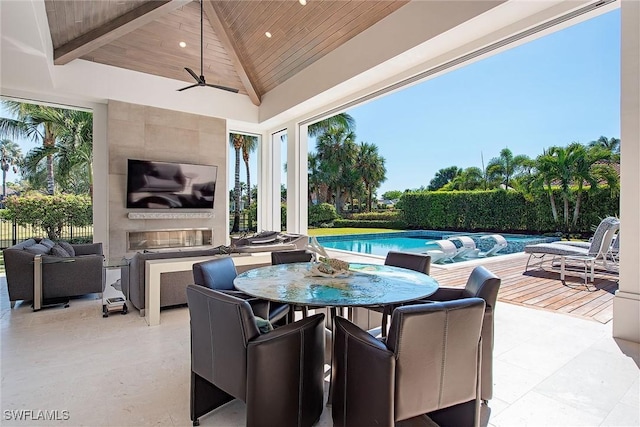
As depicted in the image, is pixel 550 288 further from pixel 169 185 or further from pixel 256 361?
pixel 169 185

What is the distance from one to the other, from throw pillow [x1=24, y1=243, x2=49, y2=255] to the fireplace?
2.78m

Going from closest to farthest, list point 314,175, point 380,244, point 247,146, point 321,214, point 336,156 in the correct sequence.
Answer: point 247,146 < point 380,244 < point 321,214 < point 336,156 < point 314,175

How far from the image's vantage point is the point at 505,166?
39.9 feet

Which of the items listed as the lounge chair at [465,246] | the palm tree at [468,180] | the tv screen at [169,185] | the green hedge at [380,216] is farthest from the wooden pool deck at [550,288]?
the green hedge at [380,216]

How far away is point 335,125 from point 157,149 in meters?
9.54

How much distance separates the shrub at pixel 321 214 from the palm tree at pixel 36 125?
967 centimetres

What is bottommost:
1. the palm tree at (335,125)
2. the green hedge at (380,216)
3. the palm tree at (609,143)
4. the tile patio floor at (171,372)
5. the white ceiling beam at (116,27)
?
the tile patio floor at (171,372)

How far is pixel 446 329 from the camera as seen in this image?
1458 millimetres

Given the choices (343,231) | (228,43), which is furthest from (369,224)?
(228,43)

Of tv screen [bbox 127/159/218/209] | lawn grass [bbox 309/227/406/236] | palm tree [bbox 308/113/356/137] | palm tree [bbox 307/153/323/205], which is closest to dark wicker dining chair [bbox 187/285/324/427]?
tv screen [bbox 127/159/218/209]

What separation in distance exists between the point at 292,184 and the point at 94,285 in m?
4.77

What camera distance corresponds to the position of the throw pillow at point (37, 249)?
3.87 metres

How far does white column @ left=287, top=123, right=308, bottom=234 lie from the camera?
812cm

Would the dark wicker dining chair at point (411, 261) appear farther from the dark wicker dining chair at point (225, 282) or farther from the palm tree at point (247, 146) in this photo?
the palm tree at point (247, 146)
